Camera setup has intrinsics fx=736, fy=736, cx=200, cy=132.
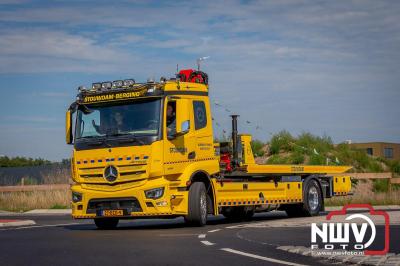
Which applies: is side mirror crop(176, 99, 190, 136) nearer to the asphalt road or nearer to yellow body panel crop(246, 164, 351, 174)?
the asphalt road

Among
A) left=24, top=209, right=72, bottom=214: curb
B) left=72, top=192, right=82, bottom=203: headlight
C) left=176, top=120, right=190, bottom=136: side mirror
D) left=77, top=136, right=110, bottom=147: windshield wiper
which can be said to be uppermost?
left=176, top=120, right=190, bottom=136: side mirror

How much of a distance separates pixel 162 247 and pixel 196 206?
5265mm

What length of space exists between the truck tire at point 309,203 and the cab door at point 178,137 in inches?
231

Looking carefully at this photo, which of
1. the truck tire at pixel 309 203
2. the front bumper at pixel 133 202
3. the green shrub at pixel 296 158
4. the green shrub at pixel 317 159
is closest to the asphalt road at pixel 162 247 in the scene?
the front bumper at pixel 133 202

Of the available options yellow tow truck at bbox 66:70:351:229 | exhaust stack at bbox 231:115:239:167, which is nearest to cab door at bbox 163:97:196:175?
yellow tow truck at bbox 66:70:351:229

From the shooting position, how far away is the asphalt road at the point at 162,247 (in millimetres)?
10281

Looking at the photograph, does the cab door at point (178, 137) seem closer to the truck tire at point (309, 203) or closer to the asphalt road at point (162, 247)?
the asphalt road at point (162, 247)

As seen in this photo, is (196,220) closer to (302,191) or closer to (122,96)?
(122,96)

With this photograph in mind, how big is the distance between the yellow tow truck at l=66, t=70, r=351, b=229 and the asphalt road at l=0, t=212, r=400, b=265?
0.96 meters

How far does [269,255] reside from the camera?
1076cm

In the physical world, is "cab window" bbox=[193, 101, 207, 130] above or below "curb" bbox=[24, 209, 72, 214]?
above

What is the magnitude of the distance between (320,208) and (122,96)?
27.9ft

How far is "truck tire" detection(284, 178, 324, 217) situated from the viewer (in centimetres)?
2244

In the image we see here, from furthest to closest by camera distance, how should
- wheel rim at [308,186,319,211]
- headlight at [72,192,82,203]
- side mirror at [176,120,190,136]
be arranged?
wheel rim at [308,186,319,211], headlight at [72,192,82,203], side mirror at [176,120,190,136]
